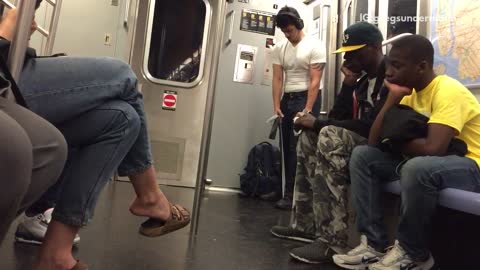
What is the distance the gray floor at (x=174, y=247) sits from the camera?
133 centimetres

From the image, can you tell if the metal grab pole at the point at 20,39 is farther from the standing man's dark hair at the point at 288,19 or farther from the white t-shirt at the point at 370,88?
the standing man's dark hair at the point at 288,19

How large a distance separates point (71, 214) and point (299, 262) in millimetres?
963

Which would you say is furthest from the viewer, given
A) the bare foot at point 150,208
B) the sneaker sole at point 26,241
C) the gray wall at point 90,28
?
the gray wall at point 90,28

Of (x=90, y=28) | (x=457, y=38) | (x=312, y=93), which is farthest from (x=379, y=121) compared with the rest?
(x=90, y=28)

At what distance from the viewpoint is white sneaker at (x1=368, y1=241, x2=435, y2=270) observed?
139 centimetres

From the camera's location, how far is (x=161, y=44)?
3.84 m

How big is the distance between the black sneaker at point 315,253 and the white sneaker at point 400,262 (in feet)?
0.80

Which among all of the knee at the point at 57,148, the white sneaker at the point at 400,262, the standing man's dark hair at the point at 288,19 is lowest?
the white sneaker at the point at 400,262

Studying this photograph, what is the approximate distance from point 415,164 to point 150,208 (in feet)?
2.71

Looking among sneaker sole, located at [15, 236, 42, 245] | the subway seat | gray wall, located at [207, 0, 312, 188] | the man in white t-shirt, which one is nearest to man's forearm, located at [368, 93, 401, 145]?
the subway seat

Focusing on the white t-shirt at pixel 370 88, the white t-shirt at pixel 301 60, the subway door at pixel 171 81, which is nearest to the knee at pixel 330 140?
the white t-shirt at pixel 370 88

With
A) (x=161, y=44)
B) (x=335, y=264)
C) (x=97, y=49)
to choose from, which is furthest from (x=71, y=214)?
(x=97, y=49)

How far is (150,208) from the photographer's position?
46.1 inches

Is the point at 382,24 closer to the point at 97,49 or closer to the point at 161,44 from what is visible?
the point at 161,44
